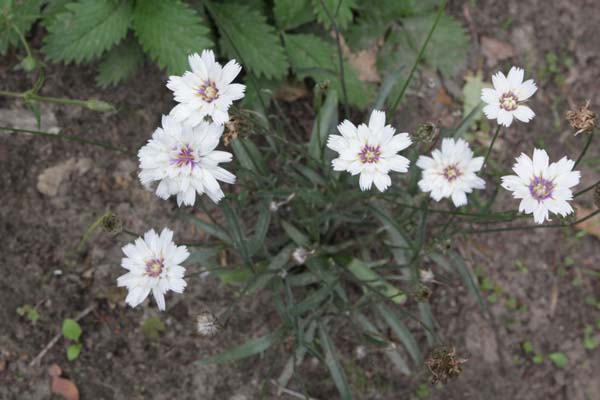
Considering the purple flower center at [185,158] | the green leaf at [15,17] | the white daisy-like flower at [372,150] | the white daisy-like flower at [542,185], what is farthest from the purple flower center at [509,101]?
the green leaf at [15,17]

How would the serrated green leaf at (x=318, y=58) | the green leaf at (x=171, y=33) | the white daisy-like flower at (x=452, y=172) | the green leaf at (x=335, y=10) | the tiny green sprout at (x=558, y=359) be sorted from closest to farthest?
the white daisy-like flower at (x=452, y=172)
the green leaf at (x=171, y=33)
the green leaf at (x=335, y=10)
the serrated green leaf at (x=318, y=58)
the tiny green sprout at (x=558, y=359)

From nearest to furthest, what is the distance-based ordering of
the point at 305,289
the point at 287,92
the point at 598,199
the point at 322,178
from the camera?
the point at 598,199 < the point at 322,178 < the point at 305,289 < the point at 287,92

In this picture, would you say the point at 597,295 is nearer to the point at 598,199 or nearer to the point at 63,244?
the point at 598,199

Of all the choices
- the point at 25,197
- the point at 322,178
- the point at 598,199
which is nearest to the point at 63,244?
the point at 25,197

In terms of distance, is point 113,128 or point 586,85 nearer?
point 113,128

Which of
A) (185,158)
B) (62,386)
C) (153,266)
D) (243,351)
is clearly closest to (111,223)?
(153,266)

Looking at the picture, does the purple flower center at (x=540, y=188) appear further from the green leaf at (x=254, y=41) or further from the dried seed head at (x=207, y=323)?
the green leaf at (x=254, y=41)
